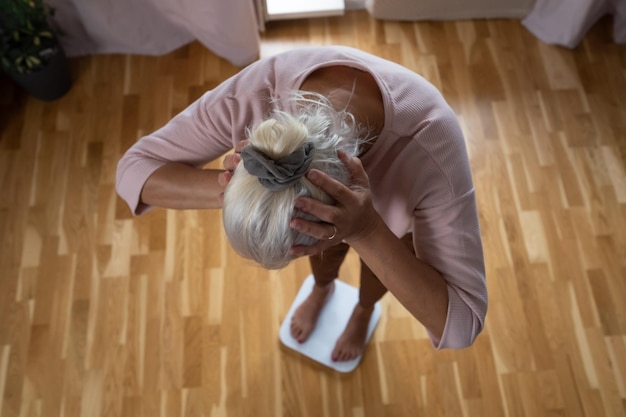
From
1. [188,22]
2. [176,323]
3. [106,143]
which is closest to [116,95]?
[106,143]

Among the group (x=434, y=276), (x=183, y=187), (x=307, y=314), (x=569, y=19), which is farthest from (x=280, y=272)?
(x=569, y=19)

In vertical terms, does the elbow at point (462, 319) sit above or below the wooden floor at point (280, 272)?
above

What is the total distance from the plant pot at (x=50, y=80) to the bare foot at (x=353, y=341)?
49.0 inches

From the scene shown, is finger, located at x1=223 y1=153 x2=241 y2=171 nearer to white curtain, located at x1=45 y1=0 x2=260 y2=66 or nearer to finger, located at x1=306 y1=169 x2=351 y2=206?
finger, located at x1=306 y1=169 x2=351 y2=206

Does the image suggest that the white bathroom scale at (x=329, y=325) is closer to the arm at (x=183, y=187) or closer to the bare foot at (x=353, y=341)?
the bare foot at (x=353, y=341)

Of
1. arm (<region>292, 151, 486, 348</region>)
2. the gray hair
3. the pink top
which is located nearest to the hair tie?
the gray hair

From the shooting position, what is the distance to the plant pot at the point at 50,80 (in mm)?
A: 1882

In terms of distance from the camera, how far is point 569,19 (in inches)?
77.9

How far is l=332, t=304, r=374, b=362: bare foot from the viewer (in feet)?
5.19

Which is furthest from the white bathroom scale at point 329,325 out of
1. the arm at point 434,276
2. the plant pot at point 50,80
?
the plant pot at point 50,80

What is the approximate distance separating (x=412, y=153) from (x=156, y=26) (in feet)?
4.58

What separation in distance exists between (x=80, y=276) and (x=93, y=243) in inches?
4.2

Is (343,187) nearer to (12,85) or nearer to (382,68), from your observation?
(382,68)

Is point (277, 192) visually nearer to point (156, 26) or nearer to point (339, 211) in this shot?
point (339, 211)
